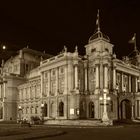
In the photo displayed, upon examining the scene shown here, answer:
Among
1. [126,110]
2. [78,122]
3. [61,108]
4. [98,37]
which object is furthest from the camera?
[126,110]

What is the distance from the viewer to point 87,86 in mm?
79500

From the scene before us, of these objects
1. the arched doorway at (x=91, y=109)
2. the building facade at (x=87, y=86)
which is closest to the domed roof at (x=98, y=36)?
the building facade at (x=87, y=86)

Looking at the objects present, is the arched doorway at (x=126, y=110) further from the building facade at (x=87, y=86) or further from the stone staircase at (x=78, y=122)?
the stone staircase at (x=78, y=122)

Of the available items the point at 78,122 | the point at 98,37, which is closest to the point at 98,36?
the point at 98,37

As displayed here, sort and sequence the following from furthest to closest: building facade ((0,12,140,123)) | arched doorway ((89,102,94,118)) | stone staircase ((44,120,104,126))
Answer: arched doorway ((89,102,94,118))
building facade ((0,12,140,123))
stone staircase ((44,120,104,126))

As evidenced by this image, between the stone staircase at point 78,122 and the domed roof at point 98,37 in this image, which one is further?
the domed roof at point 98,37

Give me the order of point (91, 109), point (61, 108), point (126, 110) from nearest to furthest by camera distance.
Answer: point (91, 109) < point (61, 108) < point (126, 110)

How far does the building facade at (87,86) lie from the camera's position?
7506cm

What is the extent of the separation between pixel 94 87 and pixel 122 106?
12361 mm

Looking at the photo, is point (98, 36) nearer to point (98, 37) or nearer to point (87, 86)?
point (98, 37)

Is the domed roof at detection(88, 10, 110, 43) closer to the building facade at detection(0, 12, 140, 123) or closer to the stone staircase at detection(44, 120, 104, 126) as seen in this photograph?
the building facade at detection(0, 12, 140, 123)

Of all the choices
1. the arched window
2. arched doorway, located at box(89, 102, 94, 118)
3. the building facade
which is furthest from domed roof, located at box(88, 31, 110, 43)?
the arched window

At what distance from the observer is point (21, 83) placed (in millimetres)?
104938

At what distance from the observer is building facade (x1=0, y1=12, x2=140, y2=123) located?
7506cm
